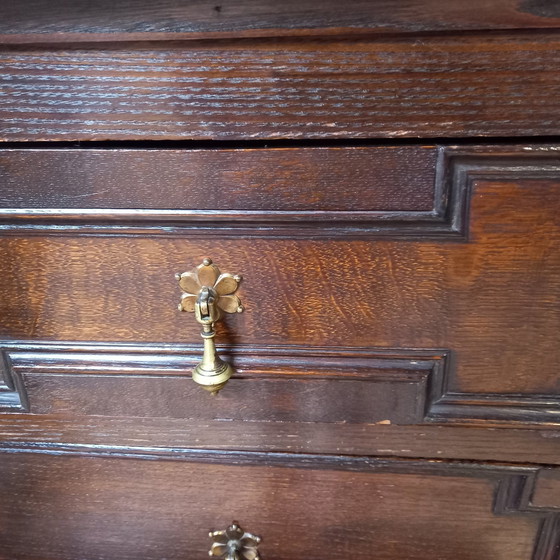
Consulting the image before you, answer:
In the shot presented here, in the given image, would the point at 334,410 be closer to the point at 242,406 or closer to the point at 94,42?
the point at 242,406

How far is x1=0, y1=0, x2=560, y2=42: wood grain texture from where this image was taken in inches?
11.3

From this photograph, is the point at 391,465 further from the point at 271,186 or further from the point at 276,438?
the point at 271,186

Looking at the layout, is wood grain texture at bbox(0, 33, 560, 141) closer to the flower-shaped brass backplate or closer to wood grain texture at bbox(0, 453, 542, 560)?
the flower-shaped brass backplate

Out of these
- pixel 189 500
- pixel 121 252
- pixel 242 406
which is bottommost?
pixel 189 500

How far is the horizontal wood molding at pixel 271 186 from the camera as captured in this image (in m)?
0.32

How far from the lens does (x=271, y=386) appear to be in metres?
0.39

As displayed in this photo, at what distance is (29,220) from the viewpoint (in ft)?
1.15

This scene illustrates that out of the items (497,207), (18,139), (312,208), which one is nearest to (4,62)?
(18,139)

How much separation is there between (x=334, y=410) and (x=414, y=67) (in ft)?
0.77

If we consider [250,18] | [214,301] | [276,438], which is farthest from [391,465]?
[250,18]

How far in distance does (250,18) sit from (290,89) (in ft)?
0.14

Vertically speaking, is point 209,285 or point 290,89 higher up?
point 290,89

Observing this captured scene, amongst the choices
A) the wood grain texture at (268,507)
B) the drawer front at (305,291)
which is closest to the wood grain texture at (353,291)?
the drawer front at (305,291)

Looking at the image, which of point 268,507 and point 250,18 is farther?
point 268,507
